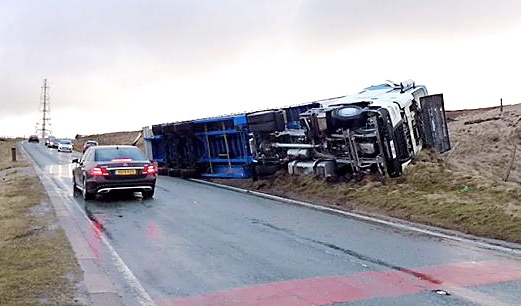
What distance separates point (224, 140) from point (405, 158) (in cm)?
805

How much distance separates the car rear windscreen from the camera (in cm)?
1802

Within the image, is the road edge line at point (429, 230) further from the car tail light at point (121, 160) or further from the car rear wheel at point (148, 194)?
the car tail light at point (121, 160)

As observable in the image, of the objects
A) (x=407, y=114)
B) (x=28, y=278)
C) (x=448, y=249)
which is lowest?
(x=448, y=249)

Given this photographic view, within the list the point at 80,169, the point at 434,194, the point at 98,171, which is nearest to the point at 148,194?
the point at 98,171

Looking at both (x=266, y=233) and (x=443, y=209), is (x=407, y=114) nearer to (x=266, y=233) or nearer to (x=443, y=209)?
(x=443, y=209)

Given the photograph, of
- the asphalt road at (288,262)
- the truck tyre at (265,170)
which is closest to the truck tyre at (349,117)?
the asphalt road at (288,262)

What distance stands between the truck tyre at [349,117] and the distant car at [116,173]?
531 cm

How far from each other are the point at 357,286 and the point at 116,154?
11934 millimetres

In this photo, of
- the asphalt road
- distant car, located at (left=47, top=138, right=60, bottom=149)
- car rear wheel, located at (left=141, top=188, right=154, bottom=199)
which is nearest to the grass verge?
the asphalt road

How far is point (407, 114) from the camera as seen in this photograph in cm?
1700

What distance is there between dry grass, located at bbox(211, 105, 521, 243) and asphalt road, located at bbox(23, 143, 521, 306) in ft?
3.65

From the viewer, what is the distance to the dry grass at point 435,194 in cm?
1145

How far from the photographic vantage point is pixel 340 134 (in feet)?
54.6

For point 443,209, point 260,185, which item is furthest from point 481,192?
point 260,185
